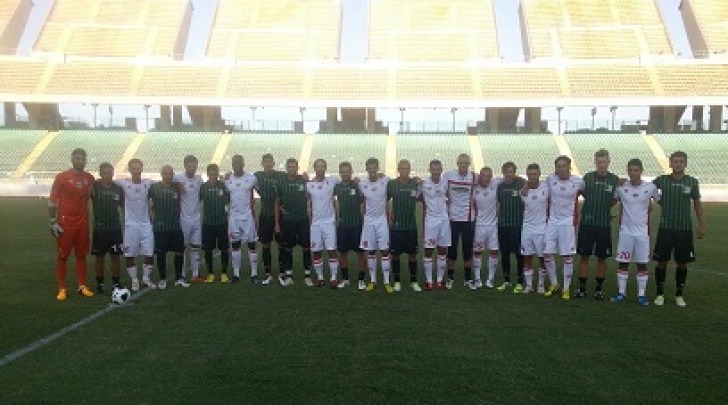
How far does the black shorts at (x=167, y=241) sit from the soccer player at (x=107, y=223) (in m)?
0.57

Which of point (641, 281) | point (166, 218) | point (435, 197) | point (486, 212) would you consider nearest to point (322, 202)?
point (435, 197)

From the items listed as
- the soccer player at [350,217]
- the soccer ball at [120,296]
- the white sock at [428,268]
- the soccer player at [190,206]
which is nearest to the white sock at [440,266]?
the white sock at [428,268]

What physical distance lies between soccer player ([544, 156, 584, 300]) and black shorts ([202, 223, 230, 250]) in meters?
4.83

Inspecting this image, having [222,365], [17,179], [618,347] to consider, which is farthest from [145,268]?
[17,179]

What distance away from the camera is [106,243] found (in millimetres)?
8523

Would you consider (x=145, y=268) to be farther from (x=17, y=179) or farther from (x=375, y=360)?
(x=17, y=179)

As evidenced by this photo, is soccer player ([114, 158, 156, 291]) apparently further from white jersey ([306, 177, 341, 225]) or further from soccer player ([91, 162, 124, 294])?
white jersey ([306, 177, 341, 225])

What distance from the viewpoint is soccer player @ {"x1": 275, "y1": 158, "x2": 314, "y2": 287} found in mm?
9336

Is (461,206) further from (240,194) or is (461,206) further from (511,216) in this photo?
(240,194)

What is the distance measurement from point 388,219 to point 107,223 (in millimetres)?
3992

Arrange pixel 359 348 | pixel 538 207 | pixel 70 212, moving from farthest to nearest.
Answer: pixel 538 207 < pixel 70 212 < pixel 359 348

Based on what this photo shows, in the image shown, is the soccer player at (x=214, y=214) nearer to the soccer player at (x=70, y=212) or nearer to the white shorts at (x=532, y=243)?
the soccer player at (x=70, y=212)

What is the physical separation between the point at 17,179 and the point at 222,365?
36009 mm

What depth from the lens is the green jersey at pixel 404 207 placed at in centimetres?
892
